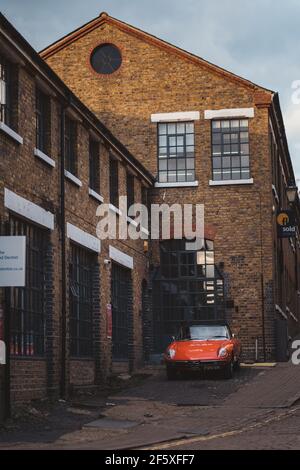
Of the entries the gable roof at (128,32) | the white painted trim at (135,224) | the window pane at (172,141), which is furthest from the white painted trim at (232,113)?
the white painted trim at (135,224)

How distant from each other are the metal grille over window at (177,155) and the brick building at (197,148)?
0.03 meters

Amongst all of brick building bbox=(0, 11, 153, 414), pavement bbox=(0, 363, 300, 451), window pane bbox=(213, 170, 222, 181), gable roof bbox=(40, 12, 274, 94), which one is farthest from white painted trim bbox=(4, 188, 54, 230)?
gable roof bbox=(40, 12, 274, 94)

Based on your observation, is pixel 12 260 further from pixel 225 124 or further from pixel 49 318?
pixel 225 124

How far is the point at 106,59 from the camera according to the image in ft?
102

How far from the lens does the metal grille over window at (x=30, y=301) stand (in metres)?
17.1

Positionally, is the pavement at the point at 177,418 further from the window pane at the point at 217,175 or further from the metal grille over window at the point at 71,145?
the window pane at the point at 217,175

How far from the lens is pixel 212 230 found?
2938cm

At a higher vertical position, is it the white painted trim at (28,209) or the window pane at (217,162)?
the window pane at (217,162)

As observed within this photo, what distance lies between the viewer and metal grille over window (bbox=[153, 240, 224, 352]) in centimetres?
2952

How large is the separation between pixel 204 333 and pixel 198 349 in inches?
48.8

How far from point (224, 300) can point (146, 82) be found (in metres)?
7.98

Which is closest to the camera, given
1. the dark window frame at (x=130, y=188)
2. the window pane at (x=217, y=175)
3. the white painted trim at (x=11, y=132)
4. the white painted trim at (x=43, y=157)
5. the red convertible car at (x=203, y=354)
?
the white painted trim at (x=11, y=132)

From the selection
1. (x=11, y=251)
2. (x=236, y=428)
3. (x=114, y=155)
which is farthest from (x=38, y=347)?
(x=114, y=155)

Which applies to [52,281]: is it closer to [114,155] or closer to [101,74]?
[114,155]
